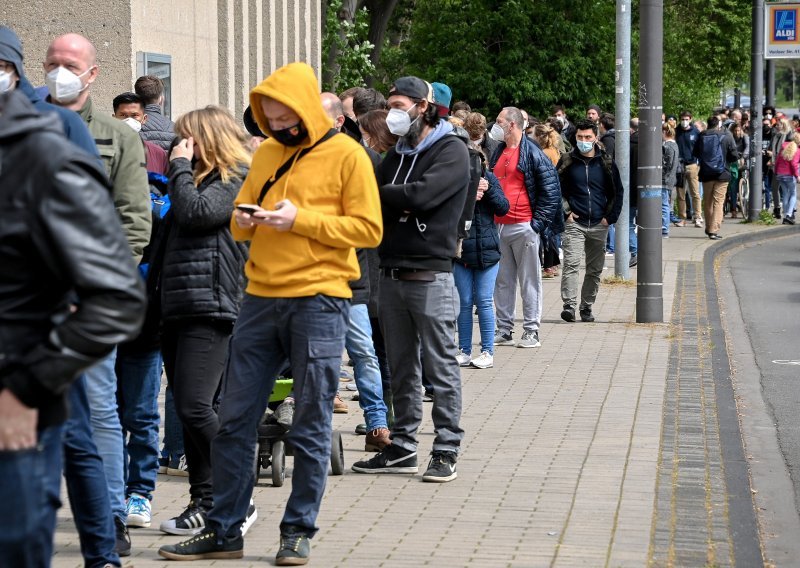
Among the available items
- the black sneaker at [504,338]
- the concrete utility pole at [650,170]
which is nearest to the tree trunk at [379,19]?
the concrete utility pole at [650,170]

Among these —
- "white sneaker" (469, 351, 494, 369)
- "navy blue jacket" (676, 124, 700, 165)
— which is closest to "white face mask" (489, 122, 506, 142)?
"white sneaker" (469, 351, 494, 369)

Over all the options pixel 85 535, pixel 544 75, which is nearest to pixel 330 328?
pixel 85 535

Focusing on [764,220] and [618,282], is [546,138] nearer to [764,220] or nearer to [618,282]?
[618,282]

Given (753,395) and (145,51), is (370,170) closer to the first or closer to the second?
(753,395)

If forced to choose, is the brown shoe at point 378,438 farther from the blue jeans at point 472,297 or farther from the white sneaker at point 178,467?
the blue jeans at point 472,297

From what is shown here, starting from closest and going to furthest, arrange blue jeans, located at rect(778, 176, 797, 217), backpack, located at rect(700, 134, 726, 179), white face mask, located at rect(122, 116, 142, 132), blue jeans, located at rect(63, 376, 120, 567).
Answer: blue jeans, located at rect(63, 376, 120, 567), white face mask, located at rect(122, 116, 142, 132), backpack, located at rect(700, 134, 726, 179), blue jeans, located at rect(778, 176, 797, 217)

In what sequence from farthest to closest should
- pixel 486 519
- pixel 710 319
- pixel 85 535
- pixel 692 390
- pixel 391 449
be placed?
1. pixel 710 319
2. pixel 692 390
3. pixel 391 449
4. pixel 486 519
5. pixel 85 535

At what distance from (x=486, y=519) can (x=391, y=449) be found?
108cm

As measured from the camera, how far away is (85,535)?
511cm

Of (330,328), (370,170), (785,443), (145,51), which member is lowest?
(785,443)

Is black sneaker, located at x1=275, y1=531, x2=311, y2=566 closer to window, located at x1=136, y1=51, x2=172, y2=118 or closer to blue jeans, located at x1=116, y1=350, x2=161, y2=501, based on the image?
blue jeans, located at x1=116, y1=350, x2=161, y2=501

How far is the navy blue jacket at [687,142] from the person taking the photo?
25.7 m

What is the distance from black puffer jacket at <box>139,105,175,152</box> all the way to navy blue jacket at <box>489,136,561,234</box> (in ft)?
13.9

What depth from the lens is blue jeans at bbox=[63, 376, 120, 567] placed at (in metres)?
4.96
